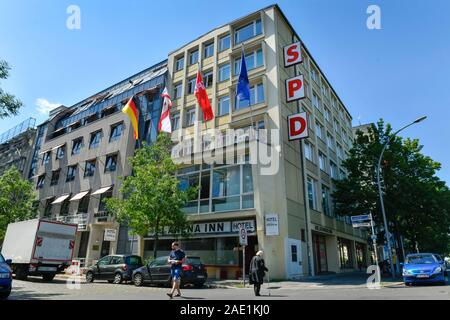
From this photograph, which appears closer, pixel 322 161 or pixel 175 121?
pixel 175 121

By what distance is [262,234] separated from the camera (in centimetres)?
1839

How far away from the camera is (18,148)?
4441 centimetres

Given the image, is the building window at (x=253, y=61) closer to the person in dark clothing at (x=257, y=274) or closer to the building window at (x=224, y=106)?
the building window at (x=224, y=106)

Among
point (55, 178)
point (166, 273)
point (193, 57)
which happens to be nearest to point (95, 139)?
point (55, 178)

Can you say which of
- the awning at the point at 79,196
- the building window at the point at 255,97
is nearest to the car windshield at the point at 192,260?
the building window at the point at 255,97

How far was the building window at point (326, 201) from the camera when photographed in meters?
27.1

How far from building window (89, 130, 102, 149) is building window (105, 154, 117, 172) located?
275 centimetres

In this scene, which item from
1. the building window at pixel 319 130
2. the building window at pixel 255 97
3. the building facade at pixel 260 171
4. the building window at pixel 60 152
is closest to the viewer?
the building facade at pixel 260 171

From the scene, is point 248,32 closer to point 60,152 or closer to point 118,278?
point 118,278

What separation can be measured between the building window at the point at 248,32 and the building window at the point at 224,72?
217 centimetres

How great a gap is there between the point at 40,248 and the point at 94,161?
1604 centimetres

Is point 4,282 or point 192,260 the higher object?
point 192,260

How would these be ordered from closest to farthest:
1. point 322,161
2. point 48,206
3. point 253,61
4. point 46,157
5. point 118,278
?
point 118,278
point 253,61
point 322,161
point 48,206
point 46,157

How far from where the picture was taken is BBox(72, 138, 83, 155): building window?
34.5 m
